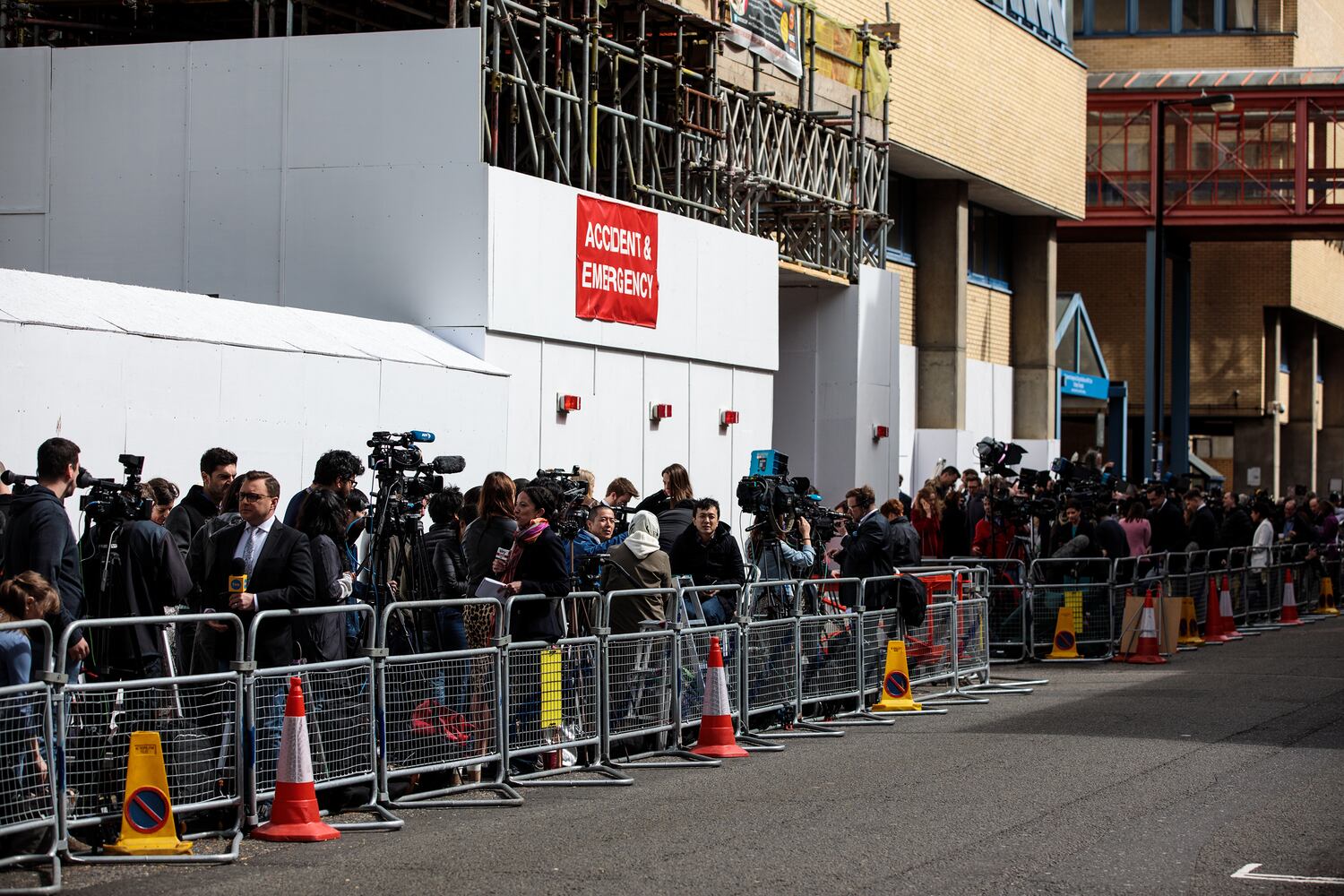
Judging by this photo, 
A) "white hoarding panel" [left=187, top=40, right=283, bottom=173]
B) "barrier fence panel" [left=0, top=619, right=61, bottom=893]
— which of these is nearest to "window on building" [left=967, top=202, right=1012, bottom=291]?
"white hoarding panel" [left=187, top=40, right=283, bottom=173]

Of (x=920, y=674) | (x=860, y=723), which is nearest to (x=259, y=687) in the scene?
(x=860, y=723)

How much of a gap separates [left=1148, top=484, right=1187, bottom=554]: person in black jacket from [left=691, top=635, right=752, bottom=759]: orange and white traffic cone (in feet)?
41.9

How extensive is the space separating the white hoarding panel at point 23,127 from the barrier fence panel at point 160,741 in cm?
1168

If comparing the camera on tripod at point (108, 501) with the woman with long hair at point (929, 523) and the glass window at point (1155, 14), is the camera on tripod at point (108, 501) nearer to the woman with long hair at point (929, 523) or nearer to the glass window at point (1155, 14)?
the woman with long hair at point (929, 523)

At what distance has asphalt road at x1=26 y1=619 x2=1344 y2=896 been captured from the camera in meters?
8.48

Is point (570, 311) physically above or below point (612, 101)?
below

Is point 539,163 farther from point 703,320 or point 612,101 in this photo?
point 703,320

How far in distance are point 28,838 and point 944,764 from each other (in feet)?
19.1

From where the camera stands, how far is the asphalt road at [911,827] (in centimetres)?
848

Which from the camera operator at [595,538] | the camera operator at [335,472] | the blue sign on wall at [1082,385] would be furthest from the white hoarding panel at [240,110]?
the blue sign on wall at [1082,385]

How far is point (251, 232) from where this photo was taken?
19734 mm

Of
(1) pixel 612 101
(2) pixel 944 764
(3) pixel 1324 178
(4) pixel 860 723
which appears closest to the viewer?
(2) pixel 944 764

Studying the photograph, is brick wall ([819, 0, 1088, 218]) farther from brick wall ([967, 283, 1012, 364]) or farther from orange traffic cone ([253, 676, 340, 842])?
orange traffic cone ([253, 676, 340, 842])

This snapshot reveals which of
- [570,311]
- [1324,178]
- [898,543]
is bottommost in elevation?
[898,543]
